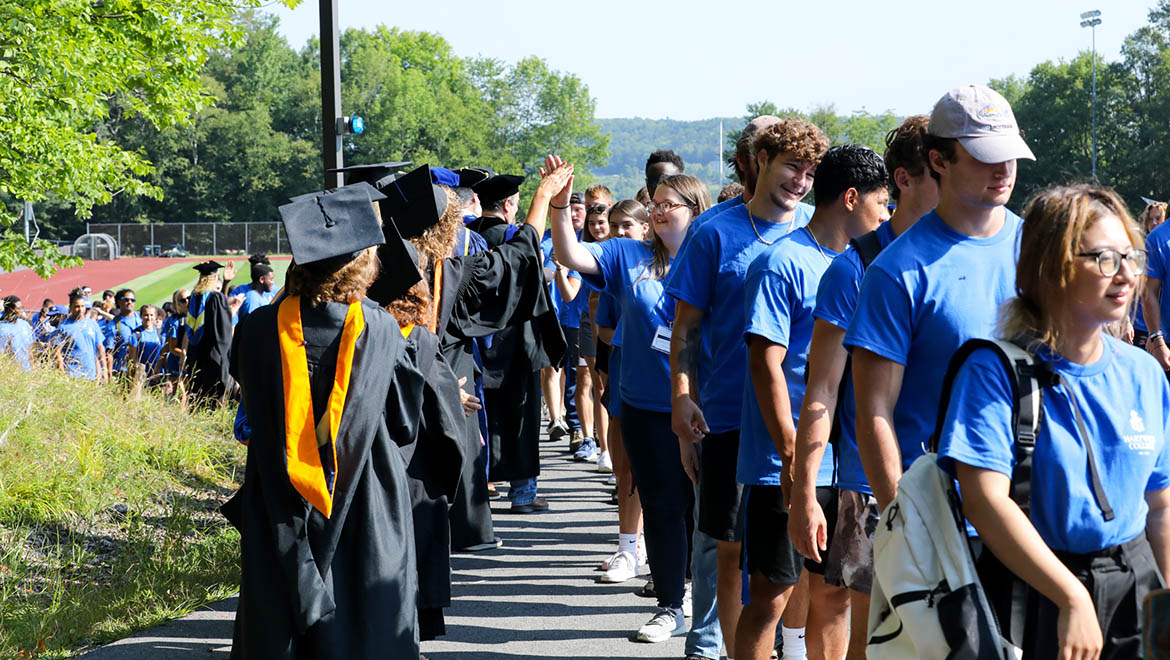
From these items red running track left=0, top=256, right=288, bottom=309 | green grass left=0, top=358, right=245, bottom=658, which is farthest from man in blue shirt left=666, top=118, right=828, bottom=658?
red running track left=0, top=256, right=288, bottom=309

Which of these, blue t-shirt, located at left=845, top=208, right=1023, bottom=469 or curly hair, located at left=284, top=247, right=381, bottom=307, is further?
curly hair, located at left=284, top=247, right=381, bottom=307

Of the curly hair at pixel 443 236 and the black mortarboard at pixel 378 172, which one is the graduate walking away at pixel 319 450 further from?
the black mortarboard at pixel 378 172

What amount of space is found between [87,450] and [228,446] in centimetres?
181

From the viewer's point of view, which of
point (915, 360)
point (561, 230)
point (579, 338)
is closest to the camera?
point (915, 360)

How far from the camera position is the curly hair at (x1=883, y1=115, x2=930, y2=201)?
370cm

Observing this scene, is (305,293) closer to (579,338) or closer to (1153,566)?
(1153,566)

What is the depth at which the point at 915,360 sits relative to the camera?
3.26 metres

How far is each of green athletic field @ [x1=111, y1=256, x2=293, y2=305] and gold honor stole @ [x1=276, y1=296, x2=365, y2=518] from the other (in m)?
39.0

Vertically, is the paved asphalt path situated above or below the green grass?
below

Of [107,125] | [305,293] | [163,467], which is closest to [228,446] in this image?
[163,467]

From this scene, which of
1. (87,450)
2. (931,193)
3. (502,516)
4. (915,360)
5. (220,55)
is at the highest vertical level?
(220,55)

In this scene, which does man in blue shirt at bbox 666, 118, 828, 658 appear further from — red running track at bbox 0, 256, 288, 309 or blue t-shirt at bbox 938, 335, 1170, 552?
red running track at bbox 0, 256, 288, 309

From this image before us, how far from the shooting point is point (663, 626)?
19.0 ft

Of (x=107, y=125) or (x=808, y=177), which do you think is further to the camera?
(x=107, y=125)
